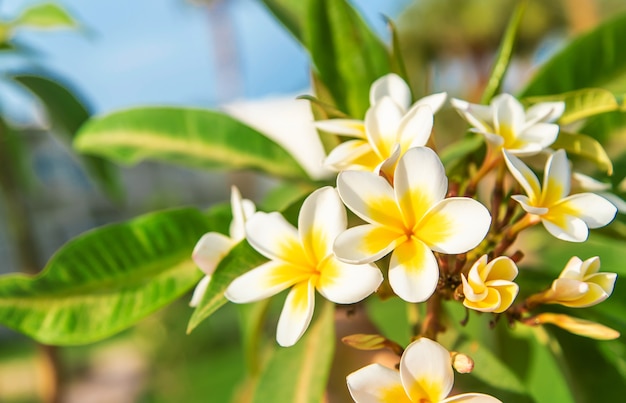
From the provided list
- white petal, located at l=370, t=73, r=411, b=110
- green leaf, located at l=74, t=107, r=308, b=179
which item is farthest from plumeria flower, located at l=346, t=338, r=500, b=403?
green leaf, located at l=74, t=107, r=308, b=179

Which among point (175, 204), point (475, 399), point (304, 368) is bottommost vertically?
point (175, 204)

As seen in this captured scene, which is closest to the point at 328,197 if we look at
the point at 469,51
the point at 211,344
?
the point at 211,344

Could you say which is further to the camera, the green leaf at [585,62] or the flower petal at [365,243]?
the green leaf at [585,62]

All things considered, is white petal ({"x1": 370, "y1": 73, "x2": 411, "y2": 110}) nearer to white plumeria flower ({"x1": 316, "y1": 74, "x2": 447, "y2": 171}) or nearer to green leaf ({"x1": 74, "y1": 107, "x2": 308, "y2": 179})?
white plumeria flower ({"x1": 316, "y1": 74, "x2": 447, "y2": 171})

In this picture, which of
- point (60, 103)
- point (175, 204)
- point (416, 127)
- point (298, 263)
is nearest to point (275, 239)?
point (298, 263)

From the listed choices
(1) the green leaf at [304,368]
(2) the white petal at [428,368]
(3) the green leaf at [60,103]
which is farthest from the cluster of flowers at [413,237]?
(3) the green leaf at [60,103]

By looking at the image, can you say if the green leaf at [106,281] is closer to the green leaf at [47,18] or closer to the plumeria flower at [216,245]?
the plumeria flower at [216,245]

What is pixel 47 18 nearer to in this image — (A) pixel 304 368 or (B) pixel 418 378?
(A) pixel 304 368
